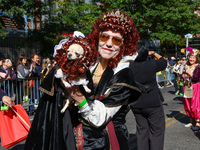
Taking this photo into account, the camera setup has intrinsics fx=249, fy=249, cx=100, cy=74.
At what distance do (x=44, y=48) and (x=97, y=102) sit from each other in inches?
503

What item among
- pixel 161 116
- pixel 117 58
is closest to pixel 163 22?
pixel 161 116

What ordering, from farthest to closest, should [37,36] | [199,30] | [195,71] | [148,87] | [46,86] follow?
1. [199,30]
2. [37,36]
3. [195,71]
4. [148,87]
5. [46,86]

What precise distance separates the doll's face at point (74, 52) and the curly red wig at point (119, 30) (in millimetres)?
388

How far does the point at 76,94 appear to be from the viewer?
1.77 m

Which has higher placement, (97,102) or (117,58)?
(117,58)

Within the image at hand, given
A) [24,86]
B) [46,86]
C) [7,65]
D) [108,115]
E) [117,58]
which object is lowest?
[24,86]

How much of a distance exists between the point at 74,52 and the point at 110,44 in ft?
1.63

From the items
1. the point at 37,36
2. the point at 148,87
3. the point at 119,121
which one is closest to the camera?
the point at 119,121

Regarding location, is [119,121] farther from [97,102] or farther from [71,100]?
[71,100]

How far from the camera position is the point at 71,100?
1.86 m

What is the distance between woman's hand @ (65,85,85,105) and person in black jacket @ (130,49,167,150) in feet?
7.54

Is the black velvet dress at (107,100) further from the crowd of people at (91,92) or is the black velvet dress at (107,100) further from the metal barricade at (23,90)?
the metal barricade at (23,90)

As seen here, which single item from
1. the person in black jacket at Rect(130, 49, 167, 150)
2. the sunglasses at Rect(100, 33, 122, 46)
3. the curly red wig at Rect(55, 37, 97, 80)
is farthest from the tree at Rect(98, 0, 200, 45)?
the curly red wig at Rect(55, 37, 97, 80)

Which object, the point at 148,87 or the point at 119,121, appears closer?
the point at 119,121
